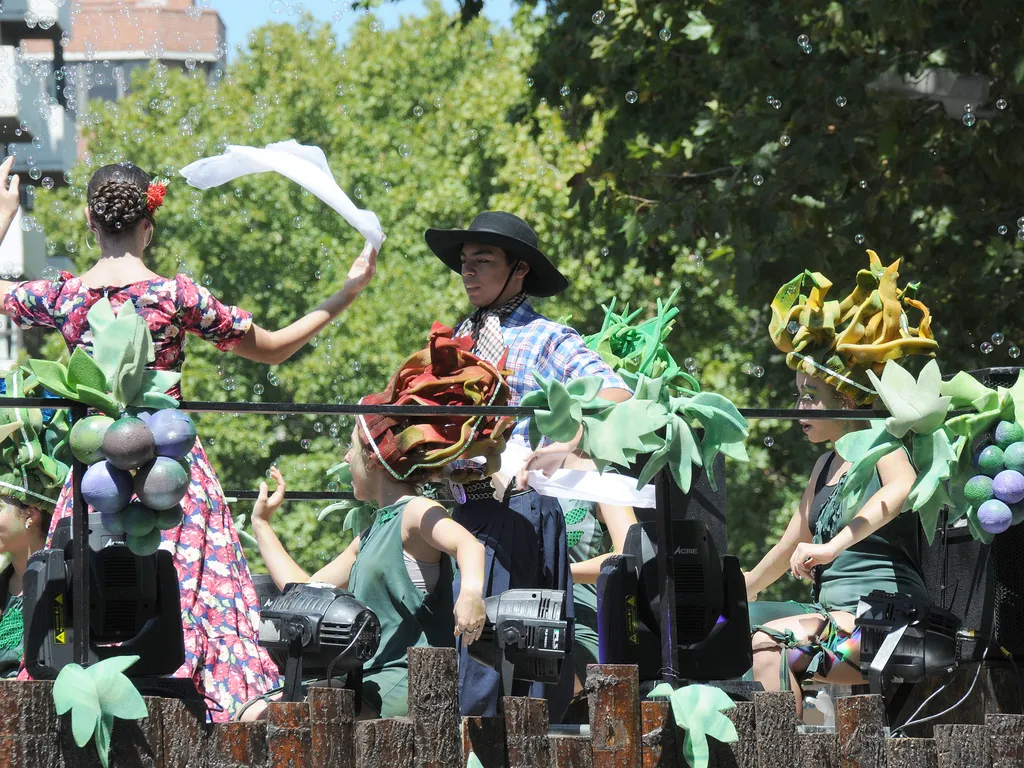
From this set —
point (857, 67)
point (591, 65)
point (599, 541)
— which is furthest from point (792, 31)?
point (599, 541)

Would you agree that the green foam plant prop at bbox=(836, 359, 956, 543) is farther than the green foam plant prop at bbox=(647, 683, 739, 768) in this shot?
Yes

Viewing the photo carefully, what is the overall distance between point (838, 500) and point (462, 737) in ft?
5.11

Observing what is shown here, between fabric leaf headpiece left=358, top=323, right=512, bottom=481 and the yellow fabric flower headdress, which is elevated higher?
the yellow fabric flower headdress

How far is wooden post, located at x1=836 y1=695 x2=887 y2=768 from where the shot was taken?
3953 mm

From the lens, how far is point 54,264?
26938 mm

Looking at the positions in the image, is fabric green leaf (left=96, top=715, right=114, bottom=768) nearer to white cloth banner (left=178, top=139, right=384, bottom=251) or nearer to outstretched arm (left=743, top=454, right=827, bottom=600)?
white cloth banner (left=178, top=139, right=384, bottom=251)

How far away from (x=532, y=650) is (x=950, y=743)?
42.6 inches

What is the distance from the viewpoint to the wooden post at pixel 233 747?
138 inches

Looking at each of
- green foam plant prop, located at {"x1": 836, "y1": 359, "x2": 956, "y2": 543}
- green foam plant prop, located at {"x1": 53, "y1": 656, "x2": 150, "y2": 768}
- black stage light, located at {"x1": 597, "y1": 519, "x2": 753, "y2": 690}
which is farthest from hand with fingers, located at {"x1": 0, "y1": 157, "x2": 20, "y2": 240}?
green foam plant prop, located at {"x1": 836, "y1": 359, "x2": 956, "y2": 543}

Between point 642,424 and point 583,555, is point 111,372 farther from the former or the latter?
point 583,555

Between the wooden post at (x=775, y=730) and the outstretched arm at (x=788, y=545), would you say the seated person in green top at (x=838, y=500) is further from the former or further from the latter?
the wooden post at (x=775, y=730)

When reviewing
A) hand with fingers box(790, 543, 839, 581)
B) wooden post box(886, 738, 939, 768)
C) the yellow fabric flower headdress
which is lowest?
wooden post box(886, 738, 939, 768)

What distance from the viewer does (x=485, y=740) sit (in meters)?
3.65

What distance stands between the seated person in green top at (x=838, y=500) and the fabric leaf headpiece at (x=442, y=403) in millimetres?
1042
